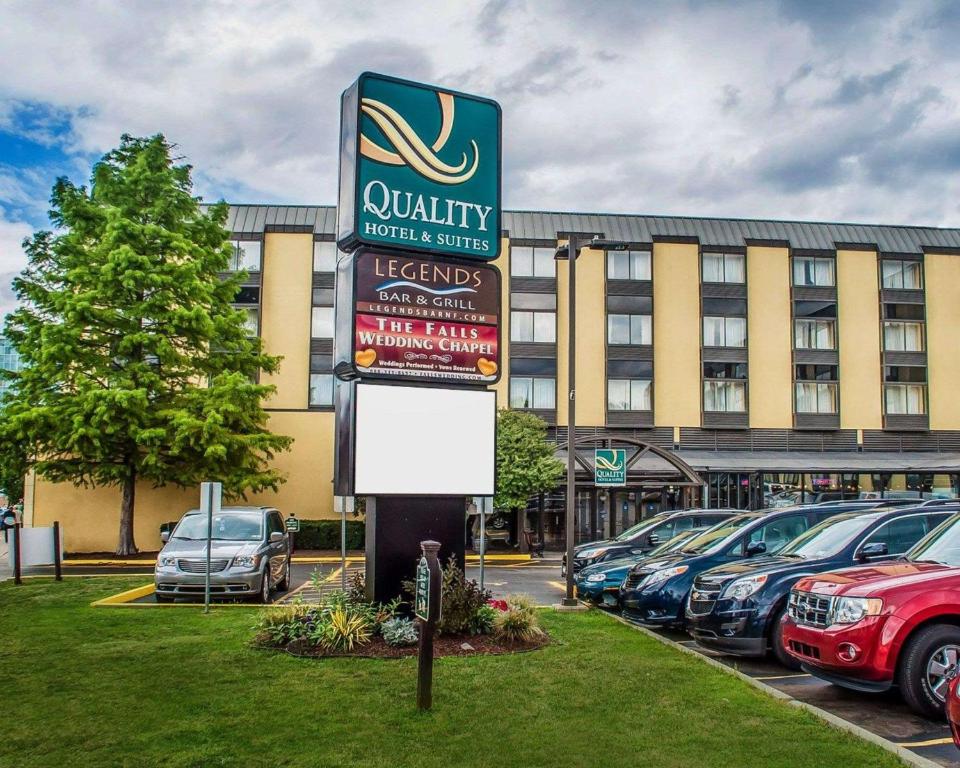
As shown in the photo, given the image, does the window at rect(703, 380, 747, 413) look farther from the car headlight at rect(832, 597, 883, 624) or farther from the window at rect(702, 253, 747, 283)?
the car headlight at rect(832, 597, 883, 624)

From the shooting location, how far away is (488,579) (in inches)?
869

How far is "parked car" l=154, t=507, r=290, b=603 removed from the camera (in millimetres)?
15914

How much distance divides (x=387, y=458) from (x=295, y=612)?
225 cm

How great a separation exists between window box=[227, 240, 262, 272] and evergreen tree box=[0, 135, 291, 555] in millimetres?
11952

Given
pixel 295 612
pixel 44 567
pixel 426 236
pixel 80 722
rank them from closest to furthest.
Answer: pixel 80 722
pixel 295 612
pixel 426 236
pixel 44 567

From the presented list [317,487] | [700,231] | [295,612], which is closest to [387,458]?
[295,612]

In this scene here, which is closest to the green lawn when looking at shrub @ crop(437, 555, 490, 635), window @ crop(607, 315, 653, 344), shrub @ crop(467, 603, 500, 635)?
shrub @ crop(467, 603, 500, 635)

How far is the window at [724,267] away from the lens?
45531mm

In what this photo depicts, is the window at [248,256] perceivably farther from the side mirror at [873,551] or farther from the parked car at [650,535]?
the side mirror at [873,551]

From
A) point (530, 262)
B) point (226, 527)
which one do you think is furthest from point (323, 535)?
point (530, 262)

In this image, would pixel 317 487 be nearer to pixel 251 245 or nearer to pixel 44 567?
pixel 44 567

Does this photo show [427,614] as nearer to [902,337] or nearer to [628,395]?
[628,395]

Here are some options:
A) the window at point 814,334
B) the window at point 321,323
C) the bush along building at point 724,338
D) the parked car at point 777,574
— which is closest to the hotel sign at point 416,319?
the parked car at point 777,574

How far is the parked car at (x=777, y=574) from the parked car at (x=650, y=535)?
736 cm
